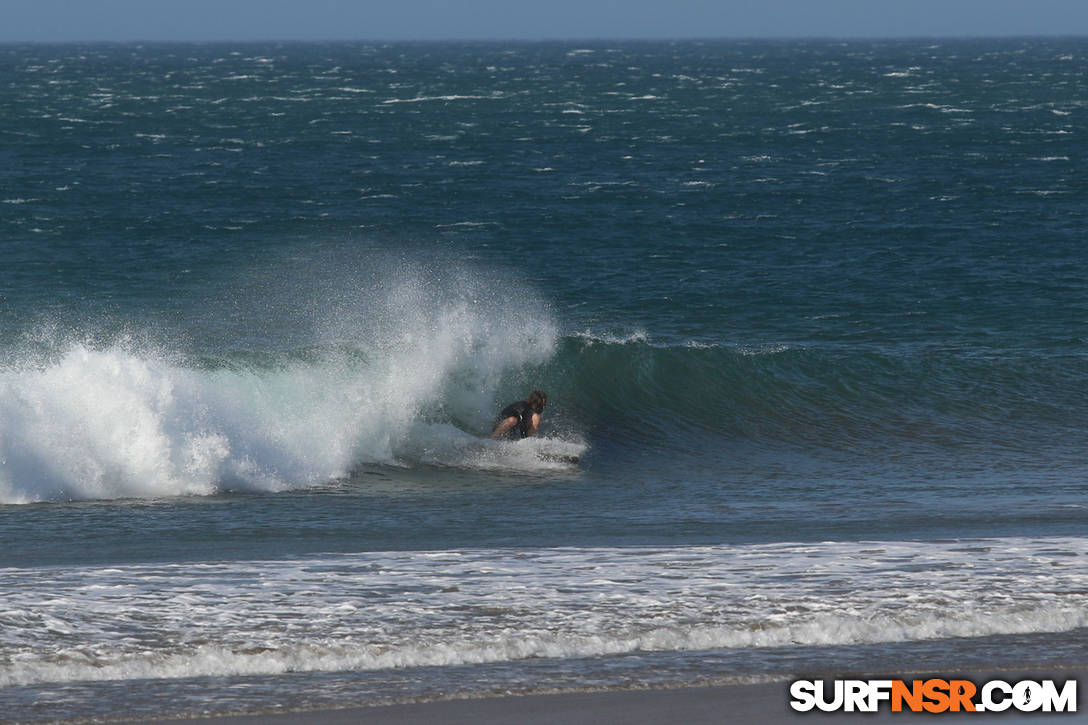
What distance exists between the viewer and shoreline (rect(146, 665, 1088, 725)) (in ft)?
24.6

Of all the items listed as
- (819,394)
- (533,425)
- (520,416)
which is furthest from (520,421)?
(819,394)

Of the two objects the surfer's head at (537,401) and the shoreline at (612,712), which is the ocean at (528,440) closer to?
the shoreline at (612,712)

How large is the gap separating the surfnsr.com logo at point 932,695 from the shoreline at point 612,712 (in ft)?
0.21

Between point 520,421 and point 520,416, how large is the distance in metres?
0.07

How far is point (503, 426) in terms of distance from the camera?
53.4ft

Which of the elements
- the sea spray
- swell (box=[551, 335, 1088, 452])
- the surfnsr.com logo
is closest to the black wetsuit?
the sea spray

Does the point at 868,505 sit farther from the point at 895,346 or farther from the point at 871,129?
the point at 871,129

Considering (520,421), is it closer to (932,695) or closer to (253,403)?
(253,403)

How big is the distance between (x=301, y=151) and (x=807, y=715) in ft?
166

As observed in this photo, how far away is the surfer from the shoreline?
8.37m

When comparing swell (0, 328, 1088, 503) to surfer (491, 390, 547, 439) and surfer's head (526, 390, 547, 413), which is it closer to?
surfer (491, 390, 547, 439)

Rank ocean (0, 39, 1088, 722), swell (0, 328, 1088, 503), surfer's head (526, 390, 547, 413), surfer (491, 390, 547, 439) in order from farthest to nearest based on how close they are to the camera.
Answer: surfer (491, 390, 547, 439) → surfer's head (526, 390, 547, 413) → swell (0, 328, 1088, 503) → ocean (0, 39, 1088, 722)

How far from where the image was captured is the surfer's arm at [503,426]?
1628 centimetres

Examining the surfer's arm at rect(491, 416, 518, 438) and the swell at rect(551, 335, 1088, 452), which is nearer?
the surfer's arm at rect(491, 416, 518, 438)
